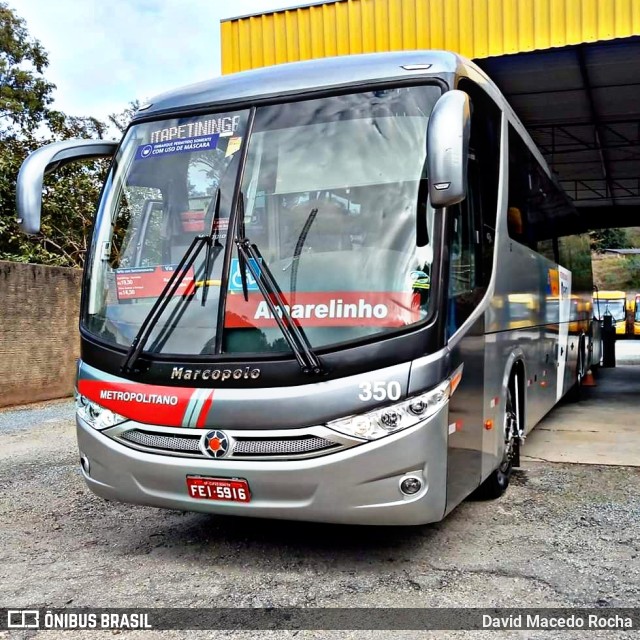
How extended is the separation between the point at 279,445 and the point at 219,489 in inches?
17.3

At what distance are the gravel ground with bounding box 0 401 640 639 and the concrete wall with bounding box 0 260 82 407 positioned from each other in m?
6.13

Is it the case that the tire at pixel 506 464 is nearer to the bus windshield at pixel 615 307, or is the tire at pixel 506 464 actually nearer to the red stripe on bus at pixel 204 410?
the red stripe on bus at pixel 204 410

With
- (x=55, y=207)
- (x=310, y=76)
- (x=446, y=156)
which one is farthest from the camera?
(x=55, y=207)

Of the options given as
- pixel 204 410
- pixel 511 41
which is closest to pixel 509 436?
pixel 204 410

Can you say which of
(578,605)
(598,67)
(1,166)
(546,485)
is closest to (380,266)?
(578,605)

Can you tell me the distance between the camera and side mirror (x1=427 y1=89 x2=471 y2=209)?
11.8 feet

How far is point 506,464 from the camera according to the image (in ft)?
18.3

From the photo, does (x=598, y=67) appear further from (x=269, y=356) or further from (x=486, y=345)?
(x=269, y=356)

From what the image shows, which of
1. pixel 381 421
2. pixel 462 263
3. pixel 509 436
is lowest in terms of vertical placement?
pixel 509 436

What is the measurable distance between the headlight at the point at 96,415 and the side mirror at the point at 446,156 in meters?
A: 2.17

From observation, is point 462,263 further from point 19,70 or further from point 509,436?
point 19,70

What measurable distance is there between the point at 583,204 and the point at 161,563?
64.2 ft

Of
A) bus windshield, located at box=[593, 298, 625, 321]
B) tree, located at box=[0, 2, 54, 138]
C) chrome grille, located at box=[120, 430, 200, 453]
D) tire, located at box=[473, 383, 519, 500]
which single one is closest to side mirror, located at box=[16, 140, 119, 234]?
chrome grille, located at box=[120, 430, 200, 453]

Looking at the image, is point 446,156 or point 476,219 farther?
Answer: point 476,219
